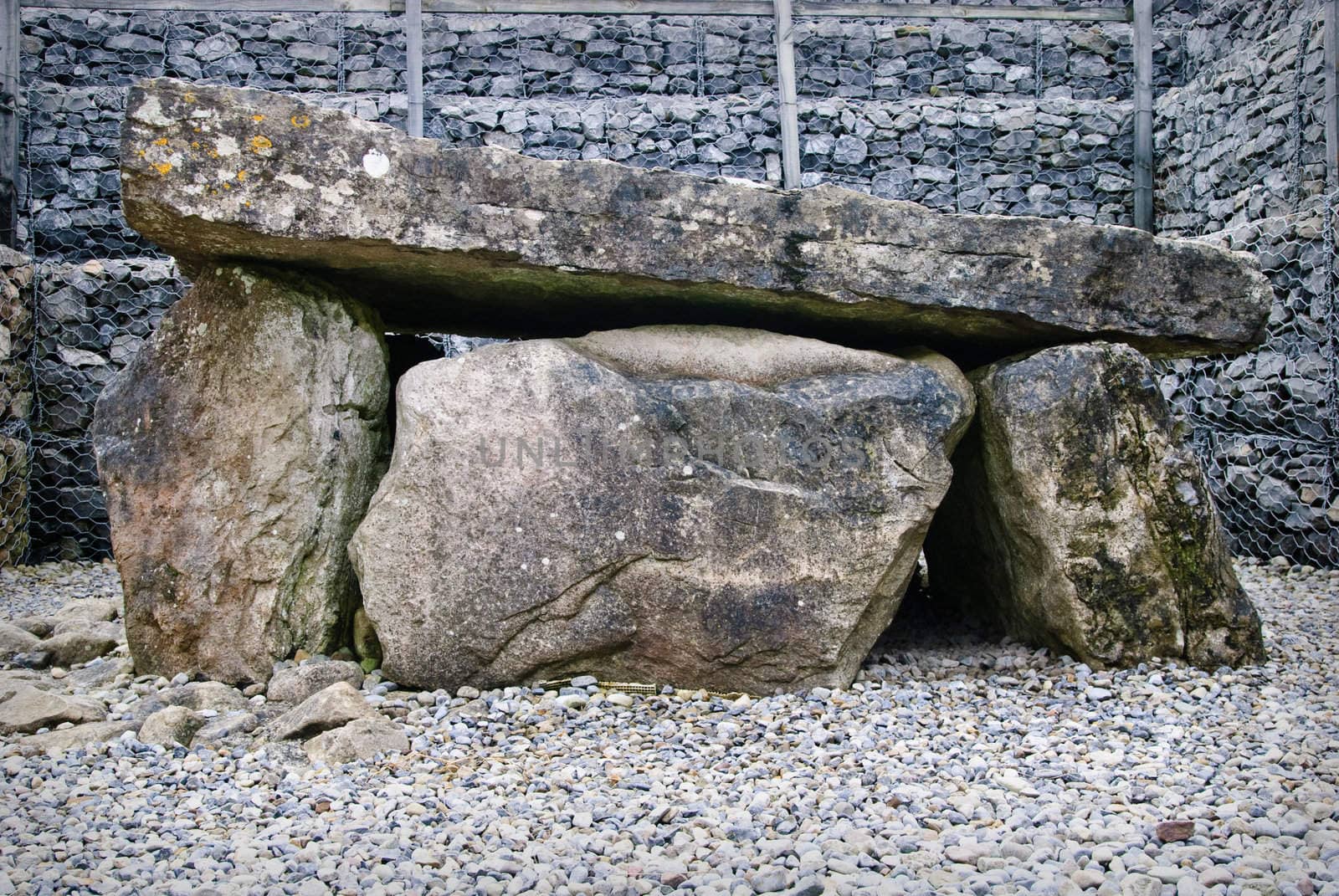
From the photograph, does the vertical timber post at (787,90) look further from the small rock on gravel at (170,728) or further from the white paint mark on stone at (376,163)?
the small rock on gravel at (170,728)

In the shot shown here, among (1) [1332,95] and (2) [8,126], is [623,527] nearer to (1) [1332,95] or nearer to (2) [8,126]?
(1) [1332,95]

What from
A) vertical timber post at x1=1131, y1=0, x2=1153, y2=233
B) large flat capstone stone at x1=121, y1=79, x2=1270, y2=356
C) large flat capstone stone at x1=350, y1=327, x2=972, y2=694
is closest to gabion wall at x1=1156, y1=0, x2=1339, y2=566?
vertical timber post at x1=1131, y1=0, x2=1153, y2=233

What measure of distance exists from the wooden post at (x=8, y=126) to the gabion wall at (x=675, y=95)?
7.6 inches

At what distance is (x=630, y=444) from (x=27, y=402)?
526cm

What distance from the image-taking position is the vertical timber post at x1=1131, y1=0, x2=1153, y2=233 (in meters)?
6.89

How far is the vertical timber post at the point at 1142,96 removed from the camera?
689 cm

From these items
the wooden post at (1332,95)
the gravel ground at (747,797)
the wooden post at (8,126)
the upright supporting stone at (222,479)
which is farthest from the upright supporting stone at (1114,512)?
the wooden post at (8,126)

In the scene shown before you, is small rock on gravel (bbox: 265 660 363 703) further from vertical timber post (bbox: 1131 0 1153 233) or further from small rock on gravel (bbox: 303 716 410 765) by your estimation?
vertical timber post (bbox: 1131 0 1153 233)

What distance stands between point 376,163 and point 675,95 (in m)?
5.36

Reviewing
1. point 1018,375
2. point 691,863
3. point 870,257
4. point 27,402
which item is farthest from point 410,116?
point 691,863

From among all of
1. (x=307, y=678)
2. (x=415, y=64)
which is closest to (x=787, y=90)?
(x=415, y=64)

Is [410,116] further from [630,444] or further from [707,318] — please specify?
[630,444]

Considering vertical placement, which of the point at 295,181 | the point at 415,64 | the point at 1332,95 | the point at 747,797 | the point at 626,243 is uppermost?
the point at 415,64

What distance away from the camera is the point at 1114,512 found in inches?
135
